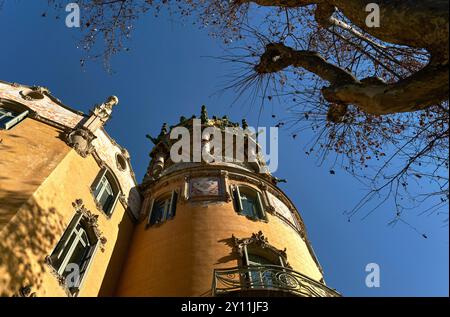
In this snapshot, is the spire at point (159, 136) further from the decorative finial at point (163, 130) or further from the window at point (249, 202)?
the window at point (249, 202)

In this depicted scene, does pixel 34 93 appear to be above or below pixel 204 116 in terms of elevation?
below

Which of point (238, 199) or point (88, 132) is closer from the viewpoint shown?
point (88, 132)

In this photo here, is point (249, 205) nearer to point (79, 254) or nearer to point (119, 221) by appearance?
point (119, 221)

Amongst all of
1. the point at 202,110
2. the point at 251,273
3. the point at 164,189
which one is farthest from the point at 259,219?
the point at 202,110

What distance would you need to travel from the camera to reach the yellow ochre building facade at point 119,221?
8516 millimetres

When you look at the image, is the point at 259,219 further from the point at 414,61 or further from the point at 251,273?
the point at 414,61

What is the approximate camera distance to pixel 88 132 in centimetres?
1323

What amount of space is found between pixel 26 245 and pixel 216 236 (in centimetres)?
566

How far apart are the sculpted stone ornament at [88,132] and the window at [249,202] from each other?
645 centimetres

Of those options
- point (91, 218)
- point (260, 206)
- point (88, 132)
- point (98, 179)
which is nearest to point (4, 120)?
point (88, 132)

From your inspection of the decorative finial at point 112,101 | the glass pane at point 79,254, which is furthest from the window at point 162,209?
the decorative finial at point 112,101

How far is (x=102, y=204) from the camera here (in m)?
12.8

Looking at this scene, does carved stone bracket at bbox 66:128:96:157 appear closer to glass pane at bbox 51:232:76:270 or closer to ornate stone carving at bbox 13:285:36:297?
glass pane at bbox 51:232:76:270

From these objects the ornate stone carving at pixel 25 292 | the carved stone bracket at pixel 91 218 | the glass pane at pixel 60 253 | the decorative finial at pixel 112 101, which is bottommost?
the ornate stone carving at pixel 25 292
